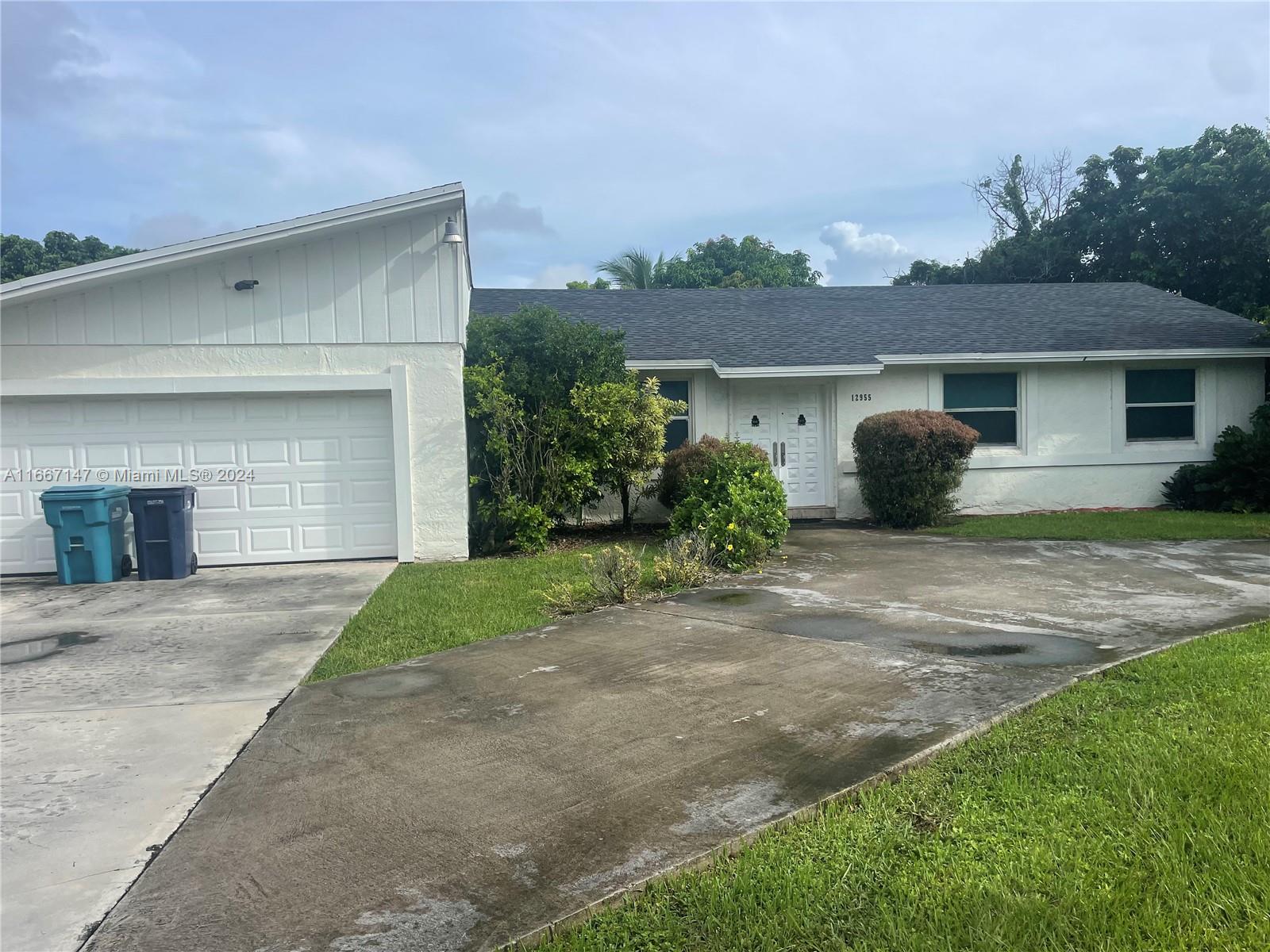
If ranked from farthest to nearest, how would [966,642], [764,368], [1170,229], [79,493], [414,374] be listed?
[1170,229] < [764,368] < [414,374] < [79,493] < [966,642]

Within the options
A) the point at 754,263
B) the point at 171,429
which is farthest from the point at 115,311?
the point at 754,263

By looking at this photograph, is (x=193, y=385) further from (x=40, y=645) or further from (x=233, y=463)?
(x=40, y=645)

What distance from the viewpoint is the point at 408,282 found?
38.3ft

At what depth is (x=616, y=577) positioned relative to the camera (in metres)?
8.80

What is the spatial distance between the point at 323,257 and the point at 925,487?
934cm

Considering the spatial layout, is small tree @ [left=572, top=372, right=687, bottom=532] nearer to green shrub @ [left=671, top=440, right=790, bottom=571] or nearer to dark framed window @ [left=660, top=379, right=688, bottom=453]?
green shrub @ [left=671, top=440, right=790, bottom=571]

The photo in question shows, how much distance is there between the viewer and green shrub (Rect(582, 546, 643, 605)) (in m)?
8.73

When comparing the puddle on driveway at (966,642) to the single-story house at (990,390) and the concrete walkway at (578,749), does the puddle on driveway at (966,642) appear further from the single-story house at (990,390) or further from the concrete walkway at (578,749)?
the single-story house at (990,390)

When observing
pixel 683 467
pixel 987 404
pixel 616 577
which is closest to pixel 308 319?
pixel 683 467

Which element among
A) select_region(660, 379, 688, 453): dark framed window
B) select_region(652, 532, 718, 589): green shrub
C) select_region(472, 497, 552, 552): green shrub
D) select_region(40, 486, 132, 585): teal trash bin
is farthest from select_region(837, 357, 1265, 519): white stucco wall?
select_region(40, 486, 132, 585): teal trash bin

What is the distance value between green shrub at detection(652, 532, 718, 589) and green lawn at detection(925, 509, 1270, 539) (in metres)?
4.98

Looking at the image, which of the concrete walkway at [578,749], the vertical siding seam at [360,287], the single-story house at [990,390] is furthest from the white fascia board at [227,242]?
the concrete walkway at [578,749]

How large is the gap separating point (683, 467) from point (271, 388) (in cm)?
573

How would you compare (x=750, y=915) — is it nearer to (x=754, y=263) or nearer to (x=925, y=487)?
(x=925, y=487)
